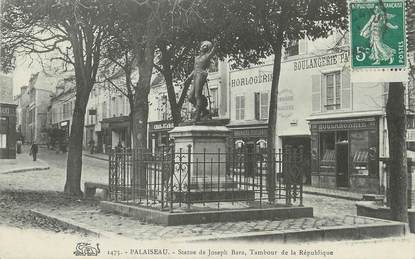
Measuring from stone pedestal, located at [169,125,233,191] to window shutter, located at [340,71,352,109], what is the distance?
1305cm

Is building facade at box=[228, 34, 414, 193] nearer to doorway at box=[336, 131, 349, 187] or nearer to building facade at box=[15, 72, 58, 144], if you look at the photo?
doorway at box=[336, 131, 349, 187]

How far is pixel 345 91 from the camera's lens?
74.6ft

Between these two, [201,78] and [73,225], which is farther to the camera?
[201,78]

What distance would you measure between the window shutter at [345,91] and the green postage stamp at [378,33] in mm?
14070

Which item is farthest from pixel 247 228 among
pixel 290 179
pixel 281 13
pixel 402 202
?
pixel 281 13

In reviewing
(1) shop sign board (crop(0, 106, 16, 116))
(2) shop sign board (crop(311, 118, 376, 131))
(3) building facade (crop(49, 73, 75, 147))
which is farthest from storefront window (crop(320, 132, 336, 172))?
(3) building facade (crop(49, 73, 75, 147))

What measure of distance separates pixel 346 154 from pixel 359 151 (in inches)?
38.1

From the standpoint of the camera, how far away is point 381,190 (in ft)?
68.3

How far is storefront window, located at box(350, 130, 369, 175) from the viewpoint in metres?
22.0

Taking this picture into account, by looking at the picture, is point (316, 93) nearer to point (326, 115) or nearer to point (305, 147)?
point (326, 115)

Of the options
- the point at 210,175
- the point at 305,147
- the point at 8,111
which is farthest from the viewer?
the point at 8,111

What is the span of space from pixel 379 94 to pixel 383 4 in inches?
520

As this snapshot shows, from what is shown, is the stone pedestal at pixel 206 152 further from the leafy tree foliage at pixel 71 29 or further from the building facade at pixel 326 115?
the building facade at pixel 326 115

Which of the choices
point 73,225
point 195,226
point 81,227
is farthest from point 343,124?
point 81,227
